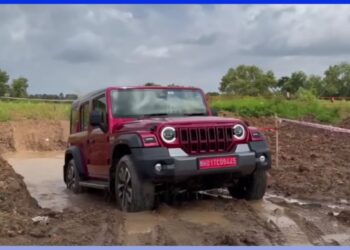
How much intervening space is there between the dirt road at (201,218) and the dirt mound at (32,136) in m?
16.7

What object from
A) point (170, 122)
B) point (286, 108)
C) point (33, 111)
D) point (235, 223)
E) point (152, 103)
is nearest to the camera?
Answer: point (235, 223)

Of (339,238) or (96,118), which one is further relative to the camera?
(96,118)

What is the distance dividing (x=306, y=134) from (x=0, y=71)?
2940 cm

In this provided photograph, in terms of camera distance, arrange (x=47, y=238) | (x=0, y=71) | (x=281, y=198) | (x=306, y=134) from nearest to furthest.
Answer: (x=47, y=238)
(x=281, y=198)
(x=306, y=134)
(x=0, y=71)

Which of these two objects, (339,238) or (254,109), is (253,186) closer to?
(339,238)

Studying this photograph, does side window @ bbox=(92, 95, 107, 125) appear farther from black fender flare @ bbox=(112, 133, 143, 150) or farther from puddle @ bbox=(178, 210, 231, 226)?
puddle @ bbox=(178, 210, 231, 226)

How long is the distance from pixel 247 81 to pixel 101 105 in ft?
170

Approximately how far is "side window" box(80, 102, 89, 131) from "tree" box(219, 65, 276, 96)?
154ft

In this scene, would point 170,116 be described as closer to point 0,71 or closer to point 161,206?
point 161,206

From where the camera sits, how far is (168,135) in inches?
280

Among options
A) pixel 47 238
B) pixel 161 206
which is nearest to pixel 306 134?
pixel 161 206

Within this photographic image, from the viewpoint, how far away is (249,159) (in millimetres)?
7426

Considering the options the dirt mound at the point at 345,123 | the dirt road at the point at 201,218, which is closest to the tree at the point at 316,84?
the dirt mound at the point at 345,123

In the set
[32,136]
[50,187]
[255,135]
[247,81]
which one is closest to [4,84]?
[32,136]
